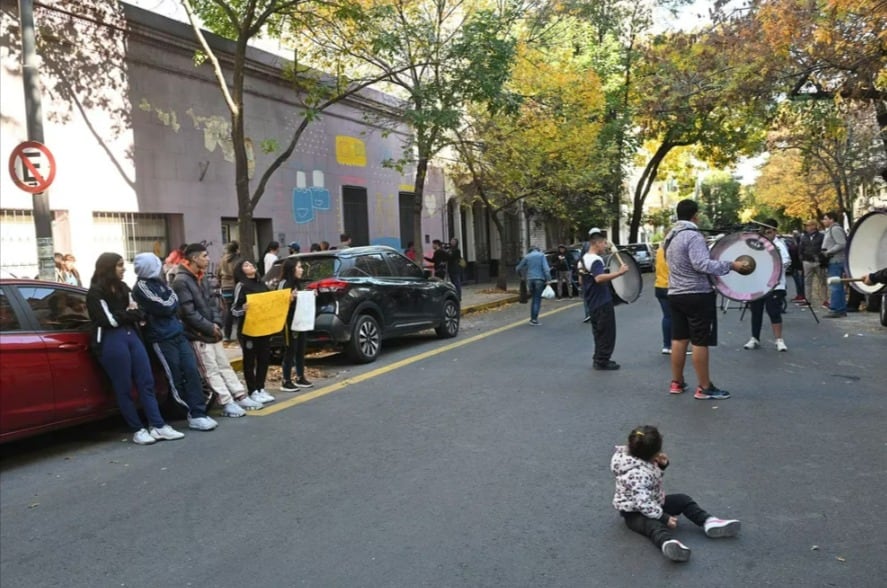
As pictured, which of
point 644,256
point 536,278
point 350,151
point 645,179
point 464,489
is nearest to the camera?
point 464,489

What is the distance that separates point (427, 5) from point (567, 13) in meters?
4.46

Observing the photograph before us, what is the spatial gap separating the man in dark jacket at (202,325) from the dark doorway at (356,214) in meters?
12.9

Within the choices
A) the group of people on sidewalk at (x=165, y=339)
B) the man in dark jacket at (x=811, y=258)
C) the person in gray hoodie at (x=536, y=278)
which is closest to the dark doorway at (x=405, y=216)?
the person in gray hoodie at (x=536, y=278)

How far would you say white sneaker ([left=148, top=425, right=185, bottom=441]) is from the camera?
6.25 metres

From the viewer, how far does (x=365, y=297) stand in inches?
394

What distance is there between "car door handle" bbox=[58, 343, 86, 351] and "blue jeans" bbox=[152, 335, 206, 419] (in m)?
0.61

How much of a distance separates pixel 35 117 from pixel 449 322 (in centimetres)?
691

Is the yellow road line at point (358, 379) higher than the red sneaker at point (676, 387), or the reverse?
the red sneaker at point (676, 387)

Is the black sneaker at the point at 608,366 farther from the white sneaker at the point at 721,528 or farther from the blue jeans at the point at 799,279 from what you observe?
the blue jeans at the point at 799,279

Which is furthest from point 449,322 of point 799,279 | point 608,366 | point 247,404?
point 799,279

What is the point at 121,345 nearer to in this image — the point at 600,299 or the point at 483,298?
the point at 600,299

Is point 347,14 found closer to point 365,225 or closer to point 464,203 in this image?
point 365,225

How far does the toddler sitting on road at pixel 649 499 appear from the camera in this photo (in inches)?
149

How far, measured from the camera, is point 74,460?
5.79 m
